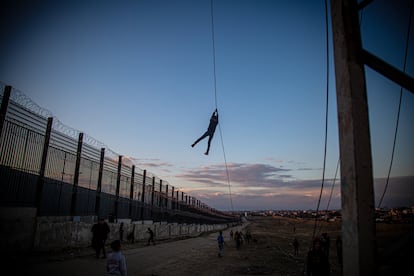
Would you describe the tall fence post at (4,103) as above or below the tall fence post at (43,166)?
above

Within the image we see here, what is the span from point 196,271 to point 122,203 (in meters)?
8.31

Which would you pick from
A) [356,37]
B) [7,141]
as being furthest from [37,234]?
[356,37]

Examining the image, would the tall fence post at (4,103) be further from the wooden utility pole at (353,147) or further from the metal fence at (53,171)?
the wooden utility pole at (353,147)

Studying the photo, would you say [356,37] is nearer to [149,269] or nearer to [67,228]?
[149,269]

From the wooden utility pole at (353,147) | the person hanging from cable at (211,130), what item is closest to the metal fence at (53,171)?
the person hanging from cable at (211,130)

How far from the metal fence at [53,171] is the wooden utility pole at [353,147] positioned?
1005cm

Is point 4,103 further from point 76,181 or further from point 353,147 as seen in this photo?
point 353,147

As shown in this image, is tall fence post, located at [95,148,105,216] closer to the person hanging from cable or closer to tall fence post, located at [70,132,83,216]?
tall fence post, located at [70,132,83,216]

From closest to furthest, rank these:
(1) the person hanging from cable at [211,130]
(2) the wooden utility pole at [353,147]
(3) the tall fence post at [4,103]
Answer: (2) the wooden utility pole at [353,147]
(3) the tall fence post at [4,103]
(1) the person hanging from cable at [211,130]

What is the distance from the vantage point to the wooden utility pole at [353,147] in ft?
6.75

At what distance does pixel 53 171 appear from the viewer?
10.6 meters

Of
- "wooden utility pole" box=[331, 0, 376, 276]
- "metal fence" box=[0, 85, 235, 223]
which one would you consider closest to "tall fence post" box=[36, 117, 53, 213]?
"metal fence" box=[0, 85, 235, 223]

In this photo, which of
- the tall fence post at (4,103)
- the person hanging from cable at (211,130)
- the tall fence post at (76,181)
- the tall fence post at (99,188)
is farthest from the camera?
the tall fence post at (99,188)

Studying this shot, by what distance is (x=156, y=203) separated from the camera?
23.4m
